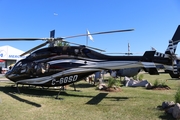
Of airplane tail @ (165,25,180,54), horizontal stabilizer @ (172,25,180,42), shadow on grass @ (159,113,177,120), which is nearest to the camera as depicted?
shadow on grass @ (159,113,177,120)

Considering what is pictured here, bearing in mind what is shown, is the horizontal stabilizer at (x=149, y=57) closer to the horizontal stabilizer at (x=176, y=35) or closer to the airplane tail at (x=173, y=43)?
the airplane tail at (x=173, y=43)

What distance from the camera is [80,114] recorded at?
7.49 meters

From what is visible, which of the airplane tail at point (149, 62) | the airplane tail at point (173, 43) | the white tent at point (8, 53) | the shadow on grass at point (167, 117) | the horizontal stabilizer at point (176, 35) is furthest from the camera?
the white tent at point (8, 53)

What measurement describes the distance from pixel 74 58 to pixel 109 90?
383 cm

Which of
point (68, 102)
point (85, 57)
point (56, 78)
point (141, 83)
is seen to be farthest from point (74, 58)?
point (141, 83)

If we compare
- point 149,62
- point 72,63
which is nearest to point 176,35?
point 149,62

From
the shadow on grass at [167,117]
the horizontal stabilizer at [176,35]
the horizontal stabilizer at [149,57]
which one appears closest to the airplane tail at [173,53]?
the horizontal stabilizer at [176,35]

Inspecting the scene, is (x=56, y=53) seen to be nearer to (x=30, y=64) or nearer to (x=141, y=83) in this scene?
(x=30, y=64)

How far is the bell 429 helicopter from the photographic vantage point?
1076 cm

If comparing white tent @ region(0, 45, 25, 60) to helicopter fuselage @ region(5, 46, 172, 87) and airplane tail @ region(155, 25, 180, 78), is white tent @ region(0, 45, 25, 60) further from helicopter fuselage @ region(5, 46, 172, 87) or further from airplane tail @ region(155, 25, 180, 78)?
airplane tail @ region(155, 25, 180, 78)

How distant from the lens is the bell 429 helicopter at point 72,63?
424 inches

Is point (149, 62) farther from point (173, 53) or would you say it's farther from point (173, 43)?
point (173, 43)

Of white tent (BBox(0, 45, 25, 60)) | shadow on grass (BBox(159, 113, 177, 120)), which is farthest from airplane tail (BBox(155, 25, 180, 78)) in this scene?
white tent (BBox(0, 45, 25, 60))

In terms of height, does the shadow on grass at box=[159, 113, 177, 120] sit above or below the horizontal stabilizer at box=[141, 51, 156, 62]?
below
